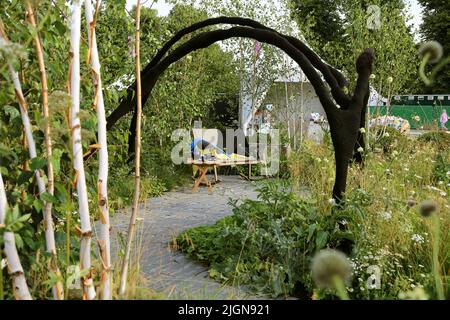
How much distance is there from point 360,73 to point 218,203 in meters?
4.07

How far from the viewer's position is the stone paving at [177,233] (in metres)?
3.62

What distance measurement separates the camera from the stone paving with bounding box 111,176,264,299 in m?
3.62

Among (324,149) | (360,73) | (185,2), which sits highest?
(185,2)

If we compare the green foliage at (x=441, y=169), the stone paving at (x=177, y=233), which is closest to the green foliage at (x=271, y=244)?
the stone paving at (x=177, y=233)

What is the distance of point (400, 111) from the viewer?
2658 centimetres

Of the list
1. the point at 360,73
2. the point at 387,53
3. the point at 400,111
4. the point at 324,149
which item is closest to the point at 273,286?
the point at 360,73

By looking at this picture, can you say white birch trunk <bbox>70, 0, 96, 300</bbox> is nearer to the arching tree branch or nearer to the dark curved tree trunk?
the dark curved tree trunk

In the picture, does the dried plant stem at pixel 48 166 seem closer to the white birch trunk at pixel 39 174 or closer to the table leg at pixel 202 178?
the white birch trunk at pixel 39 174

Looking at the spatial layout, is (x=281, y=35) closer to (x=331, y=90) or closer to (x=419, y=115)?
(x=331, y=90)

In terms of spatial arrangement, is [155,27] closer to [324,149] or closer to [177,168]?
[177,168]

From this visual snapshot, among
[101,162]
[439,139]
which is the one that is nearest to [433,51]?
[101,162]

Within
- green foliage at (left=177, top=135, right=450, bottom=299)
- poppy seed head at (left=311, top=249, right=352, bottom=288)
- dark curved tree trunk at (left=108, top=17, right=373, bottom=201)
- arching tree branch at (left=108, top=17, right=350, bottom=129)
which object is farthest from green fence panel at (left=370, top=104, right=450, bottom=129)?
poppy seed head at (left=311, top=249, right=352, bottom=288)

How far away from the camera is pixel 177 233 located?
5.64m

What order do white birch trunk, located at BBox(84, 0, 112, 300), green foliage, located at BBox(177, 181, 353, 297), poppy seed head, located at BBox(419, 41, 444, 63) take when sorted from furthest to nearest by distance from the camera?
green foliage, located at BBox(177, 181, 353, 297), white birch trunk, located at BBox(84, 0, 112, 300), poppy seed head, located at BBox(419, 41, 444, 63)
